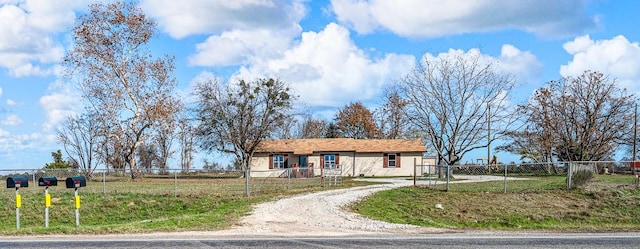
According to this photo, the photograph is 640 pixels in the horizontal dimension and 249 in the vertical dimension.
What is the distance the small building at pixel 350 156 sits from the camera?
157ft

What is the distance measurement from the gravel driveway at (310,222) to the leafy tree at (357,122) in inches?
1704

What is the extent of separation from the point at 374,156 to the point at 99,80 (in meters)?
22.4

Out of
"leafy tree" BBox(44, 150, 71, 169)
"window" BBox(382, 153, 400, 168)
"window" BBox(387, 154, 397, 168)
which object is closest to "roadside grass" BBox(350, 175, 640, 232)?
"window" BBox(382, 153, 400, 168)

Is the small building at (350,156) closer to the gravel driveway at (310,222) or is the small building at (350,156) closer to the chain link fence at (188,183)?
the chain link fence at (188,183)

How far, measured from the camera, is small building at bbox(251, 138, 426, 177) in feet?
157

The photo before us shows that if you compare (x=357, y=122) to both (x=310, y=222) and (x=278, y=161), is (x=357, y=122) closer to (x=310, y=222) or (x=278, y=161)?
(x=278, y=161)

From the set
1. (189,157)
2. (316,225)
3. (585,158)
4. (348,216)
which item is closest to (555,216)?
(348,216)

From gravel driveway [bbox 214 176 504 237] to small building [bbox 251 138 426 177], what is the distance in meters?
26.7

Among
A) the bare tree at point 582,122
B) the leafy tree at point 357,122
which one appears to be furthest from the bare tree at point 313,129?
the bare tree at point 582,122

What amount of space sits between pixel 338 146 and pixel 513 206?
93.7ft

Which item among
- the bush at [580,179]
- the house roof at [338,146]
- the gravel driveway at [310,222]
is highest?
the house roof at [338,146]

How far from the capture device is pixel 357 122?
2549 inches

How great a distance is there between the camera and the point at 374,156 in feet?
158

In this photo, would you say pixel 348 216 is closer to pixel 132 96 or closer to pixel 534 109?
pixel 132 96
